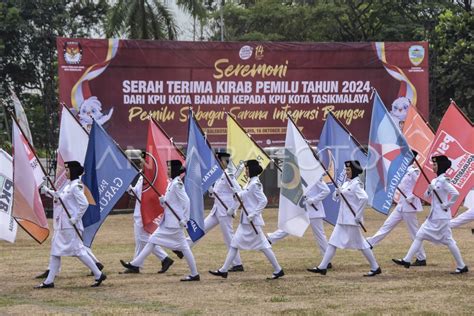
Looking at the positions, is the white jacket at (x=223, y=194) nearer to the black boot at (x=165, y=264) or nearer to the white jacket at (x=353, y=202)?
the black boot at (x=165, y=264)

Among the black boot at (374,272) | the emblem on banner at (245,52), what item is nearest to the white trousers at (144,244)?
the black boot at (374,272)

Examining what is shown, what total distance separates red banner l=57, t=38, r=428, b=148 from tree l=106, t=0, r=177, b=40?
4410mm

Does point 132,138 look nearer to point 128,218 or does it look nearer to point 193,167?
point 128,218

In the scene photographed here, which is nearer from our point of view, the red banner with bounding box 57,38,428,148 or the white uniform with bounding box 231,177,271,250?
the white uniform with bounding box 231,177,271,250

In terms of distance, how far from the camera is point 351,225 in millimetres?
14445

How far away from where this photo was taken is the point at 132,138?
28.0 m

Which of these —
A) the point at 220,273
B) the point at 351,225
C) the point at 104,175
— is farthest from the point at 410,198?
the point at 104,175

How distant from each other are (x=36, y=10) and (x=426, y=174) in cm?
2643

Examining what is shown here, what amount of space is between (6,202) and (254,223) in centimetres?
553

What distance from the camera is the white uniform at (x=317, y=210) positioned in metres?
15.9

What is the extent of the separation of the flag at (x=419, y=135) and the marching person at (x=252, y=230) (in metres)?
4.59

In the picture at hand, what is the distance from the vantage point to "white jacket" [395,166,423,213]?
663 inches

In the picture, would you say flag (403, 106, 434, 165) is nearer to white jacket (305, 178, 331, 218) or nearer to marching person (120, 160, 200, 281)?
white jacket (305, 178, 331, 218)

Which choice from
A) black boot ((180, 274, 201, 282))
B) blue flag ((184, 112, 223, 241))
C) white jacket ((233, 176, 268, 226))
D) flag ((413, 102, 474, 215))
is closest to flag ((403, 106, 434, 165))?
flag ((413, 102, 474, 215))
